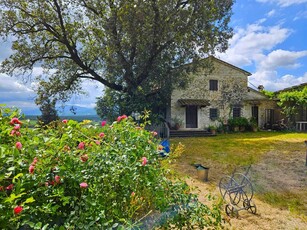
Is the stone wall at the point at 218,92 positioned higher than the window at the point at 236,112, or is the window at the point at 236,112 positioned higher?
the stone wall at the point at 218,92

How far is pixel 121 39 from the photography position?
13328mm

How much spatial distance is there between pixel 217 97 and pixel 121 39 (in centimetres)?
1214

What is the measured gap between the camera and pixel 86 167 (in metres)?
1.96

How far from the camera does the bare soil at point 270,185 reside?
473 cm

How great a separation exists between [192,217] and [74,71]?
16230mm

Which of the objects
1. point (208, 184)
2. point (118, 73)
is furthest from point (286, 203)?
point (118, 73)

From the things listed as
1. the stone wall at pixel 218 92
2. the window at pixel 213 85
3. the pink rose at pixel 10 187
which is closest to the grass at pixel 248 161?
the pink rose at pixel 10 187

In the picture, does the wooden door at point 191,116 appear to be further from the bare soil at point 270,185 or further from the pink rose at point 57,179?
the pink rose at point 57,179

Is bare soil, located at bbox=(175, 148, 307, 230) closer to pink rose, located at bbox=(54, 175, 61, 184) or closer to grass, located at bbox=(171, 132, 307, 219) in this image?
grass, located at bbox=(171, 132, 307, 219)

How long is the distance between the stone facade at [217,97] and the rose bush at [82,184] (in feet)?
59.4

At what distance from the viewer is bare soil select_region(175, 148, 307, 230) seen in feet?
15.5

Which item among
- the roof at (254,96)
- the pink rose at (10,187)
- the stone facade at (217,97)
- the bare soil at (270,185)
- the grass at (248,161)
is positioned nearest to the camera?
the pink rose at (10,187)

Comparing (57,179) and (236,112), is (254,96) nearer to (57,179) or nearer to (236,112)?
(236,112)

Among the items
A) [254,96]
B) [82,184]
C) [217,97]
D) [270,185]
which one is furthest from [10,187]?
[254,96]
